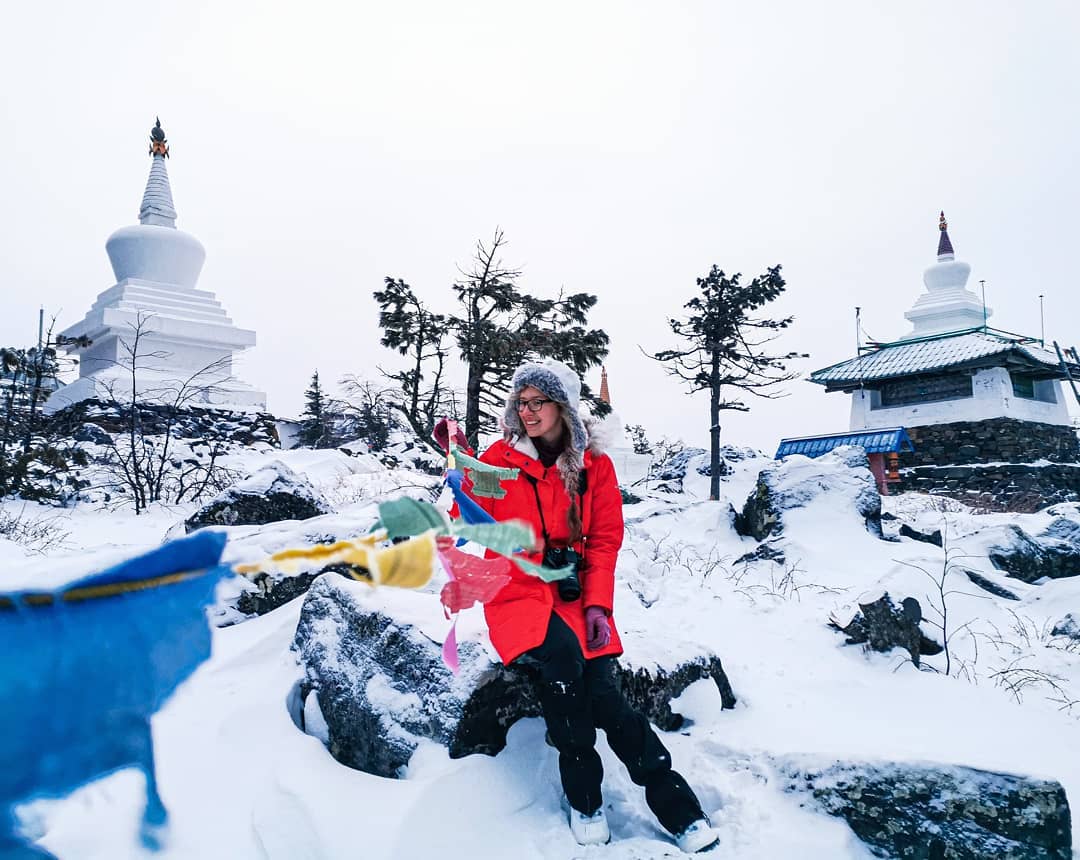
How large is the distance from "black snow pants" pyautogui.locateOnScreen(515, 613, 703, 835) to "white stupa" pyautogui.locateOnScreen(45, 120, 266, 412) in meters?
13.1

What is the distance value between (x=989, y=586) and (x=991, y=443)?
13.3 metres

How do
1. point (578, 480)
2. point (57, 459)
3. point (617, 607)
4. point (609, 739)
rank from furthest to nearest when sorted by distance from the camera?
1. point (57, 459)
2. point (617, 607)
3. point (578, 480)
4. point (609, 739)

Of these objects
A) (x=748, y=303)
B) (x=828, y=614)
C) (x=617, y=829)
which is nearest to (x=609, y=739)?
(x=617, y=829)

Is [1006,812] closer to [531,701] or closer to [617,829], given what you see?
[617,829]

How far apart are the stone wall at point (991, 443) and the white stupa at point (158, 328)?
53.6 feet

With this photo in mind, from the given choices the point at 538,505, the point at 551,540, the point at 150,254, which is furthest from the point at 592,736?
the point at 150,254

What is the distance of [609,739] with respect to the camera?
2186mm

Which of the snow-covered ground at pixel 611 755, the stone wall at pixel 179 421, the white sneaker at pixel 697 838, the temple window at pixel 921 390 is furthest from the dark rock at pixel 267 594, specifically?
the temple window at pixel 921 390

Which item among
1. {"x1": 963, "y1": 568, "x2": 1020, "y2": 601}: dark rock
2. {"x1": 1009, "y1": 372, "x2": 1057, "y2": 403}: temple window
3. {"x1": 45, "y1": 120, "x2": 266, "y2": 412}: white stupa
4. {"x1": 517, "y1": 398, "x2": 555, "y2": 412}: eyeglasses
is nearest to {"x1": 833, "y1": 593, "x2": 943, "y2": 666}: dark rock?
{"x1": 963, "y1": 568, "x2": 1020, "y2": 601}: dark rock

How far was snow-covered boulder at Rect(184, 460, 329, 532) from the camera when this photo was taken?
5.81m

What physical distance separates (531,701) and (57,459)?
8.03 meters

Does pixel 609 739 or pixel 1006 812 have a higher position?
pixel 609 739

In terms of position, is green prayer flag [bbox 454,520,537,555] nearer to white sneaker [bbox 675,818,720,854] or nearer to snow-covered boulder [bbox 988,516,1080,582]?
white sneaker [bbox 675,818,720,854]

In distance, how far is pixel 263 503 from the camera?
19.6 ft
